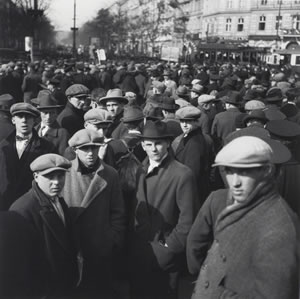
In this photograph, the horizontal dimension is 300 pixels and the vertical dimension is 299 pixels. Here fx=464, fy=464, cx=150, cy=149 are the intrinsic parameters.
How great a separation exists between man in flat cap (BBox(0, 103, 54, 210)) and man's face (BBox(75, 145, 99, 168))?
0.99m

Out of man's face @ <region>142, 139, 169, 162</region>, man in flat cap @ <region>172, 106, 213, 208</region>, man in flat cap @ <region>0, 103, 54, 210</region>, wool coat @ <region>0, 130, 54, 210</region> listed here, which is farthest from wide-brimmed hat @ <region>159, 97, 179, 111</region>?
man's face @ <region>142, 139, 169, 162</region>

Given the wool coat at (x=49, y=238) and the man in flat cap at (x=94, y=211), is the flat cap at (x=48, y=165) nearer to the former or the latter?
the wool coat at (x=49, y=238)

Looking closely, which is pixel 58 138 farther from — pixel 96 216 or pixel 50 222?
pixel 50 222

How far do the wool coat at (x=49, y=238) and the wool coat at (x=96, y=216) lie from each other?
18 cm

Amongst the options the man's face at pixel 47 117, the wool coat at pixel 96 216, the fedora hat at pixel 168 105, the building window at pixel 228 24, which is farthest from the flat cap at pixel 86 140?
the building window at pixel 228 24

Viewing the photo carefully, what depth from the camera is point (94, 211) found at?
12.4ft

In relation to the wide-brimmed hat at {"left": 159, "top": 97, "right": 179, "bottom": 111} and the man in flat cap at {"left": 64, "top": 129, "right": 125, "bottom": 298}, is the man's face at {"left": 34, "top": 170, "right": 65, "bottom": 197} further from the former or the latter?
the wide-brimmed hat at {"left": 159, "top": 97, "right": 179, "bottom": 111}

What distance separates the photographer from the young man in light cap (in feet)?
7.64

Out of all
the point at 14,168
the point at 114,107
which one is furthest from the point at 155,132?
the point at 114,107

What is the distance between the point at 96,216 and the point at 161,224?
54cm

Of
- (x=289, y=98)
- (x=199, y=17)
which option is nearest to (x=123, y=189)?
(x=289, y=98)

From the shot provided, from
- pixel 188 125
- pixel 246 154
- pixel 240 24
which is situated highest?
pixel 240 24

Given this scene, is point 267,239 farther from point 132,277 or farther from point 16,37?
point 16,37

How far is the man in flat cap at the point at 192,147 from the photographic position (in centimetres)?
539
